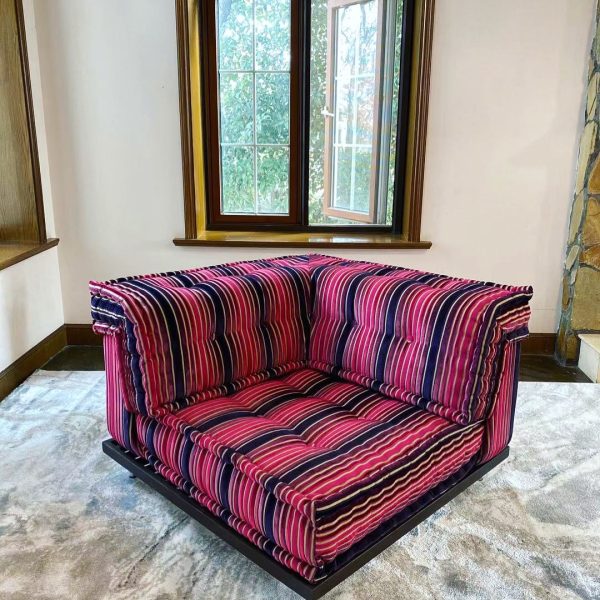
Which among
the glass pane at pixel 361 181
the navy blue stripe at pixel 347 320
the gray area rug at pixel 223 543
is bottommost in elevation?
the gray area rug at pixel 223 543

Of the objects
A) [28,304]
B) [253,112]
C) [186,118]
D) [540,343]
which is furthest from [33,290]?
[540,343]

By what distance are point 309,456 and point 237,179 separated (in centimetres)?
220

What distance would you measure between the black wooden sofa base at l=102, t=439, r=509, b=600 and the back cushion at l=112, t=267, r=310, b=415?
0.25 meters

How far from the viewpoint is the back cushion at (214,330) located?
5.83 ft

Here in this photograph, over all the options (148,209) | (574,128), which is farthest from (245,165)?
(574,128)

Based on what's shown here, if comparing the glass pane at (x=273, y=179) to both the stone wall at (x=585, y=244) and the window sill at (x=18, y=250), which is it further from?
the stone wall at (x=585, y=244)

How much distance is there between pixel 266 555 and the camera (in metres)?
1.50

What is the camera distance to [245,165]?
3354mm

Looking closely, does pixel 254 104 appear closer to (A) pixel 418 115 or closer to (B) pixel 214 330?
(A) pixel 418 115

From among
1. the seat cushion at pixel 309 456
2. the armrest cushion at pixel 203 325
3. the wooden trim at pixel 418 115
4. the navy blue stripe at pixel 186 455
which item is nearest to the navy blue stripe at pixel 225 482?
the seat cushion at pixel 309 456

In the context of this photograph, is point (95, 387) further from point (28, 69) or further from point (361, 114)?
point (361, 114)

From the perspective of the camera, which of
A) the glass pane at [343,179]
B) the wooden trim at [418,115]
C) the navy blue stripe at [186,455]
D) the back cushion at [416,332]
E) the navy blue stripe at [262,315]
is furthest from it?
the glass pane at [343,179]

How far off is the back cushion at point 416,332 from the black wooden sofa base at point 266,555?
257 millimetres

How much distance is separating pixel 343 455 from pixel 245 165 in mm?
2201
